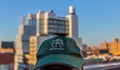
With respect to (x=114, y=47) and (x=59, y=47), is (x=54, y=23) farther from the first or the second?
(x=59, y=47)

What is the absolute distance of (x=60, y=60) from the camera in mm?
500

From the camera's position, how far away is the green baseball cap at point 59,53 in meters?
0.50

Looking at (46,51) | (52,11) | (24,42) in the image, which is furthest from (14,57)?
(46,51)

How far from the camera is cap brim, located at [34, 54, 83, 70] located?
0.50 m

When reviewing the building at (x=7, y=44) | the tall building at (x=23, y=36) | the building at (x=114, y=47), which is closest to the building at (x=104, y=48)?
the building at (x=114, y=47)

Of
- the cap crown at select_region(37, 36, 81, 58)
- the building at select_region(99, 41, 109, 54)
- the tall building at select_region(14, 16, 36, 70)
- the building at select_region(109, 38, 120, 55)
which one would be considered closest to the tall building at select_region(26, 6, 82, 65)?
the tall building at select_region(14, 16, 36, 70)

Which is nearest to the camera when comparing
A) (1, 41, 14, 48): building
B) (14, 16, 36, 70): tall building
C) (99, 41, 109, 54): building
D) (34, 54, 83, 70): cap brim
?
(34, 54, 83, 70): cap brim

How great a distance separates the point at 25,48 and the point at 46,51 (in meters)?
31.5

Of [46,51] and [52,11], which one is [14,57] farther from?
[46,51]

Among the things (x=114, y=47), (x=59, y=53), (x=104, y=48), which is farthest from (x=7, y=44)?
(x=59, y=53)

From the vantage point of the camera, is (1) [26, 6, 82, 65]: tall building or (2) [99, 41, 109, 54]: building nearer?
(1) [26, 6, 82, 65]: tall building

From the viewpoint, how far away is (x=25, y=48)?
31719 mm

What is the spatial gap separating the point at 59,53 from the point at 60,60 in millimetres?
23

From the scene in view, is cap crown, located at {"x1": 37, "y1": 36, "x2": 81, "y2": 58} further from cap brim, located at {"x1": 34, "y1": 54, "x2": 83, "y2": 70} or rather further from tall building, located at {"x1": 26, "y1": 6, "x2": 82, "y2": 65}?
tall building, located at {"x1": 26, "y1": 6, "x2": 82, "y2": 65}
